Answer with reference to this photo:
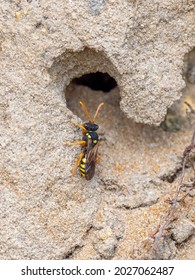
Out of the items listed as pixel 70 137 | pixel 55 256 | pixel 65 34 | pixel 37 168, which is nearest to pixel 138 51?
pixel 65 34

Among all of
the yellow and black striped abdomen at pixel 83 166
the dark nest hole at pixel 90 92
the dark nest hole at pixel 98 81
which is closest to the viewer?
the yellow and black striped abdomen at pixel 83 166

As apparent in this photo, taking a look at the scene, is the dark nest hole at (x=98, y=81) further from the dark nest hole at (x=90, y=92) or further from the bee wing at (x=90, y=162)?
the bee wing at (x=90, y=162)

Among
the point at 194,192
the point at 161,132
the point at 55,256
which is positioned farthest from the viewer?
the point at 161,132

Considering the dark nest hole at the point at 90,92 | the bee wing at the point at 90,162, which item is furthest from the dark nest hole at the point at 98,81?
the bee wing at the point at 90,162

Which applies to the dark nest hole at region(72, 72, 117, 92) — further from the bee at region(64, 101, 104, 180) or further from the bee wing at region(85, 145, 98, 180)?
the bee wing at region(85, 145, 98, 180)

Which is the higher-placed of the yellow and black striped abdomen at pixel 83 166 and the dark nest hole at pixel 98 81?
the dark nest hole at pixel 98 81

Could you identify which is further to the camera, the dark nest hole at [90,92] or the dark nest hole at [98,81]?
the dark nest hole at [98,81]

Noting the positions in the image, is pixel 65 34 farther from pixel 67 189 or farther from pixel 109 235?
pixel 109 235

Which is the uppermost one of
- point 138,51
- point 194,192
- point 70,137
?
point 138,51
